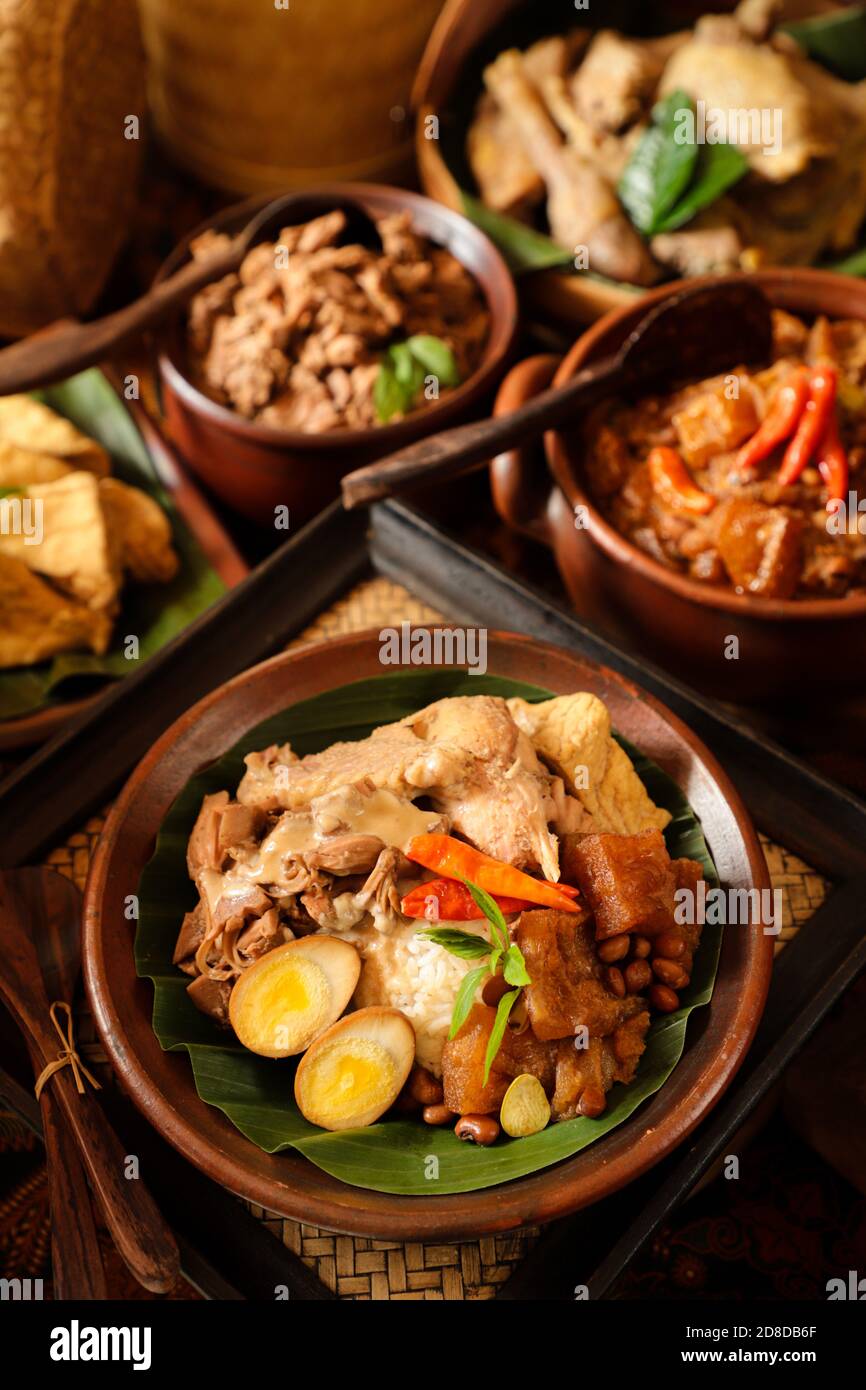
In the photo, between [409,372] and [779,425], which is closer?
[779,425]

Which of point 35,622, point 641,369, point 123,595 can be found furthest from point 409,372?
point 35,622

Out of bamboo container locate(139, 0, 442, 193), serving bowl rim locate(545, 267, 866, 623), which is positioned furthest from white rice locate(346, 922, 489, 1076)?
bamboo container locate(139, 0, 442, 193)

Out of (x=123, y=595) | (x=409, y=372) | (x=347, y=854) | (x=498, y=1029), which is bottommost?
(x=498, y=1029)

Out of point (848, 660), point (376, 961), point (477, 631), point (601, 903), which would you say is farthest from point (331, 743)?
point (848, 660)

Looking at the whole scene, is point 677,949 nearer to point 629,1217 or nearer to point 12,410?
point 629,1217

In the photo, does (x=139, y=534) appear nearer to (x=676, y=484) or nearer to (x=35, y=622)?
(x=35, y=622)

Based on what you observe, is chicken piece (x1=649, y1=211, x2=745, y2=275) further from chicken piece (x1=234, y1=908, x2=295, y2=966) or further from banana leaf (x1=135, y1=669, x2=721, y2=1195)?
chicken piece (x1=234, y1=908, x2=295, y2=966)
